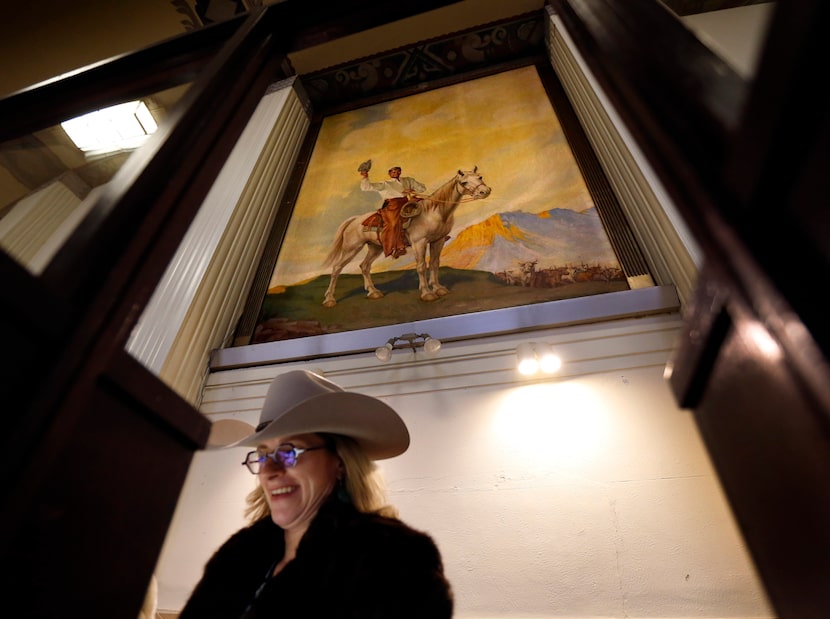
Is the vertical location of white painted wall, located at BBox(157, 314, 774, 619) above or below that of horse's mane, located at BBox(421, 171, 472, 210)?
below

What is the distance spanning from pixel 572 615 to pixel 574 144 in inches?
208

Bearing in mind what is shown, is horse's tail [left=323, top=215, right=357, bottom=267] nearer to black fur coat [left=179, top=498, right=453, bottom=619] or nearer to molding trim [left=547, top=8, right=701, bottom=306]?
molding trim [left=547, top=8, right=701, bottom=306]

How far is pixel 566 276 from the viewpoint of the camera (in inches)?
165

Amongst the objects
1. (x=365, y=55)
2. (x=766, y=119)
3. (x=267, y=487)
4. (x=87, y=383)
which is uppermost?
(x=766, y=119)

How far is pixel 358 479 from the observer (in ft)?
5.67

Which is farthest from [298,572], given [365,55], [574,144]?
[365,55]

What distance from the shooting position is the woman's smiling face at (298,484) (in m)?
1.63

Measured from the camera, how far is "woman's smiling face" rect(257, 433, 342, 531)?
1.63 metres

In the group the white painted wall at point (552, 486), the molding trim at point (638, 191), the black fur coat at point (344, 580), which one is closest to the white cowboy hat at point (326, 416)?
the black fur coat at point (344, 580)

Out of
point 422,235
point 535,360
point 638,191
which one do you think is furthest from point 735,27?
point 535,360

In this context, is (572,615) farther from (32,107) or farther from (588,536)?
(32,107)

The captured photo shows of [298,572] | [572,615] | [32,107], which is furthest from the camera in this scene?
[572,615]

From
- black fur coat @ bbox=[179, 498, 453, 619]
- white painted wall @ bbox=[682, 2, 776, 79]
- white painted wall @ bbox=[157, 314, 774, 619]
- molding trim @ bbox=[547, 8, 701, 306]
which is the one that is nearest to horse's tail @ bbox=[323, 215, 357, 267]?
white painted wall @ bbox=[157, 314, 774, 619]

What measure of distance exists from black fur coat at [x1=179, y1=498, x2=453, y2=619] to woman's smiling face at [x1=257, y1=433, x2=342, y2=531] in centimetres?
9
